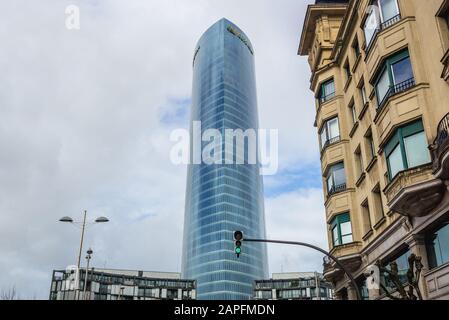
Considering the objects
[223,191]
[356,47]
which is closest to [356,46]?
[356,47]

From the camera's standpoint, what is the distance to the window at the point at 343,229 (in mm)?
27438

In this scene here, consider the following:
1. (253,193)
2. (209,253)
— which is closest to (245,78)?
(253,193)

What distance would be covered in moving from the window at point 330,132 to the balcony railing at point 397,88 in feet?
28.6

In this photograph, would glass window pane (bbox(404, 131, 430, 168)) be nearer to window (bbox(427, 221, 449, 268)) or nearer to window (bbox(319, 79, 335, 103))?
window (bbox(427, 221, 449, 268))

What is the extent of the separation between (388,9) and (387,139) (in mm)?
6687

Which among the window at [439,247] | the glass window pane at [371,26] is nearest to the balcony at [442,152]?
the window at [439,247]

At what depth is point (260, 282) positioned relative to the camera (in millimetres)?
139125

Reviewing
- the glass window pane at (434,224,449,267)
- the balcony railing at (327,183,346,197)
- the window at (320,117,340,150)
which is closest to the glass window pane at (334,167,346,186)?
the balcony railing at (327,183,346,197)

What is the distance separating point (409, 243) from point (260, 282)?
126 meters

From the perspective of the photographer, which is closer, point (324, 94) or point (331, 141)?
point (331, 141)

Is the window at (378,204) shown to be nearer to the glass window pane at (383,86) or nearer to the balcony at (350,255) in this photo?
the balcony at (350,255)

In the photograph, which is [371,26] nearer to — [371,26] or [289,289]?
[371,26]

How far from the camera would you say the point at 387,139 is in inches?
821

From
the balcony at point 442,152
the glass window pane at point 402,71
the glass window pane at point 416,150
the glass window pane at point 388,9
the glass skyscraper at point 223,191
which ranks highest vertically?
the glass skyscraper at point 223,191
